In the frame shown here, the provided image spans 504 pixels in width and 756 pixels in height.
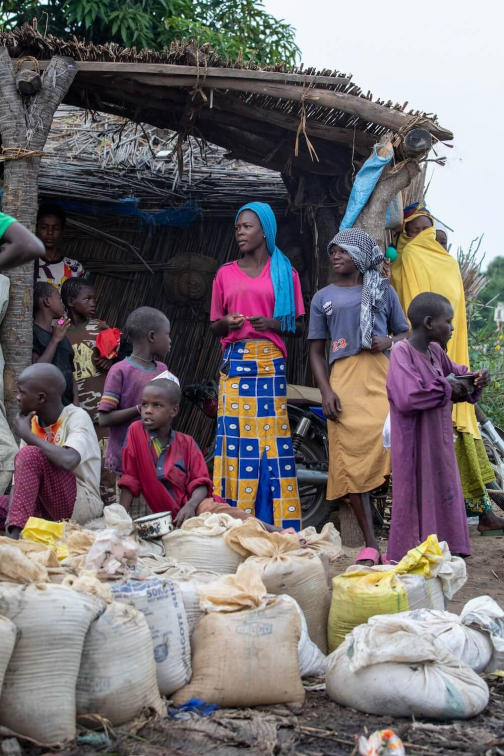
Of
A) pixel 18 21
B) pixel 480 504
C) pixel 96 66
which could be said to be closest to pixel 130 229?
pixel 96 66

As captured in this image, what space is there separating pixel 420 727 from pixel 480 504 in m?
3.71

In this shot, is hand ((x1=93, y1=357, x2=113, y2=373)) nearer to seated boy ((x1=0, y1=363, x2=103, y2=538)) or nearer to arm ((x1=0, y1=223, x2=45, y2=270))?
seated boy ((x1=0, y1=363, x2=103, y2=538))

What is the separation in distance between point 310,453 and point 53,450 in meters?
2.81

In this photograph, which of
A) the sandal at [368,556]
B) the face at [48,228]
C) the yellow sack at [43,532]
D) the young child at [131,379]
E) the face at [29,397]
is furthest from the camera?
the face at [48,228]

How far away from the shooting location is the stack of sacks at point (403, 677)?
115 inches

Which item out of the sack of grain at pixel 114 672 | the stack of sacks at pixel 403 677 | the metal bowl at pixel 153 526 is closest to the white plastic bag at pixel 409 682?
the stack of sacks at pixel 403 677

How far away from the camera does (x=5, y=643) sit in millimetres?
2506

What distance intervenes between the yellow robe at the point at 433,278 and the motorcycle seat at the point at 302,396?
945mm

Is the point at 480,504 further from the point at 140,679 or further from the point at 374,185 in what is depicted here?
the point at 140,679

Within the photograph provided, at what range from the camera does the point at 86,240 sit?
7809mm

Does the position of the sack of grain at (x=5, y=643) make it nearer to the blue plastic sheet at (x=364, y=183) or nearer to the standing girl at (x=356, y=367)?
the standing girl at (x=356, y=367)

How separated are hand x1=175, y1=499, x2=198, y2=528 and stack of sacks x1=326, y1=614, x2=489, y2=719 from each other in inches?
51.1

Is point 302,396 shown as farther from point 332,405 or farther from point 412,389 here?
point 412,389

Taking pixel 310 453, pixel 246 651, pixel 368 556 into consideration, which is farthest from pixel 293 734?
pixel 310 453
